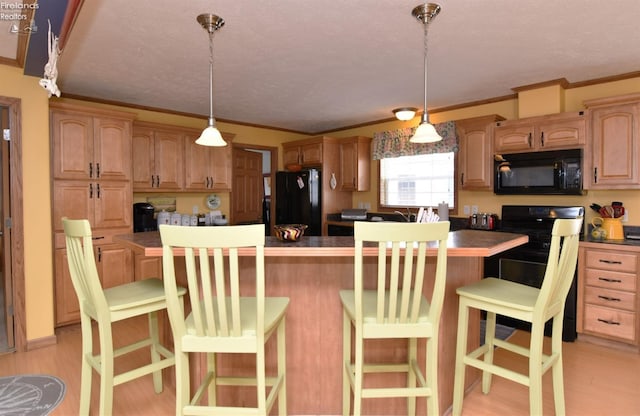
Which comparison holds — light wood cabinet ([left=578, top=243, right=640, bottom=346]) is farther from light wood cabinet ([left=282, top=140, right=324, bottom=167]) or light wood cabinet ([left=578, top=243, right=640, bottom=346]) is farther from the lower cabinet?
the lower cabinet

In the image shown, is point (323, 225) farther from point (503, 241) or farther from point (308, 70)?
point (503, 241)

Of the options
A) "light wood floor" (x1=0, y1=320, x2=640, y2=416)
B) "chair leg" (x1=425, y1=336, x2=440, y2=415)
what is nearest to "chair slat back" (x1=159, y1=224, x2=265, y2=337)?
"chair leg" (x1=425, y1=336, x2=440, y2=415)

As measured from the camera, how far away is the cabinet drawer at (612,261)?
2895 millimetres

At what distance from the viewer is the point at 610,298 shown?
2996 millimetres

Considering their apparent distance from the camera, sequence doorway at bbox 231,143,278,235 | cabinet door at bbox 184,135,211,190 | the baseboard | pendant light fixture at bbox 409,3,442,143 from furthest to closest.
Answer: doorway at bbox 231,143,278,235
cabinet door at bbox 184,135,211,190
the baseboard
pendant light fixture at bbox 409,3,442,143

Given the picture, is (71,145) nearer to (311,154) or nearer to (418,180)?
(311,154)

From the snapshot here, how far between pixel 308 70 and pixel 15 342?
10.9 feet

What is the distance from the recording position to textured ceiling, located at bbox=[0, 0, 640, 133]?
210cm

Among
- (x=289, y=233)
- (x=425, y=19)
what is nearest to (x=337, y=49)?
(x=425, y=19)

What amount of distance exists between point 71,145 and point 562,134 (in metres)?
4.55

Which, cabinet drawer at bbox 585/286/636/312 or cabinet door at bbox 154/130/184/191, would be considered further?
cabinet door at bbox 154/130/184/191

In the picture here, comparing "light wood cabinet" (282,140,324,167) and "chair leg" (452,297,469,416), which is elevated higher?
"light wood cabinet" (282,140,324,167)

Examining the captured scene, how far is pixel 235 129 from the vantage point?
522cm

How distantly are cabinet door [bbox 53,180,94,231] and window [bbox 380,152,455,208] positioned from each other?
3554mm
